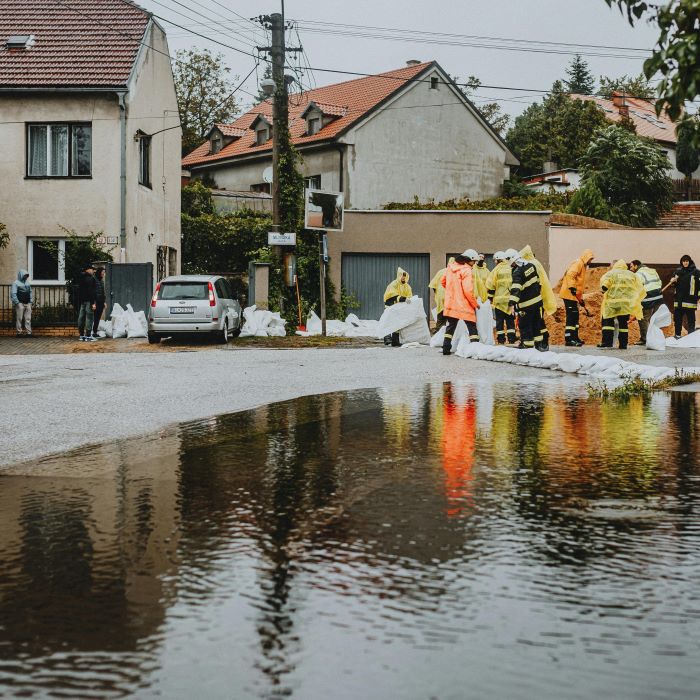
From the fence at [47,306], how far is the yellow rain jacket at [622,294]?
12.8 meters

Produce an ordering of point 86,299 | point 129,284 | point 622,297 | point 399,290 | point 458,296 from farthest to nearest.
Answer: point 129,284 < point 86,299 < point 399,290 < point 622,297 < point 458,296

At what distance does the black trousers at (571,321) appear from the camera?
2230cm

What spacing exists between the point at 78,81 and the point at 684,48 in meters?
26.1

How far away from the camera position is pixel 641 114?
2756 inches

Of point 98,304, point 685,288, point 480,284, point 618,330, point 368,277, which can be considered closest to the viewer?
point 618,330

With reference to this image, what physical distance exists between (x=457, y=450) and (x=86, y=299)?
17.4 meters

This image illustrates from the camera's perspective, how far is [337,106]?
48.4m

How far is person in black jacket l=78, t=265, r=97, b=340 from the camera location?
24.7 meters

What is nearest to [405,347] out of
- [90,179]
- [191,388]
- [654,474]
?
[191,388]

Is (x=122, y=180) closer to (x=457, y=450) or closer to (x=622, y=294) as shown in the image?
(x=622, y=294)

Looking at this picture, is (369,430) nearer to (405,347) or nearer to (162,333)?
(405,347)

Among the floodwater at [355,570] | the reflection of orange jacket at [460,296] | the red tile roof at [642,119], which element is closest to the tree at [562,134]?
the red tile roof at [642,119]

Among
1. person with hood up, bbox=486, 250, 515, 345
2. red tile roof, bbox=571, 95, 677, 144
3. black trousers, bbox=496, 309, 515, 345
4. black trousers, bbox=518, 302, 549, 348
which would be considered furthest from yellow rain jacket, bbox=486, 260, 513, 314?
red tile roof, bbox=571, 95, 677, 144

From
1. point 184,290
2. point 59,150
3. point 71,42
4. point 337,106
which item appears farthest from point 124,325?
point 337,106
